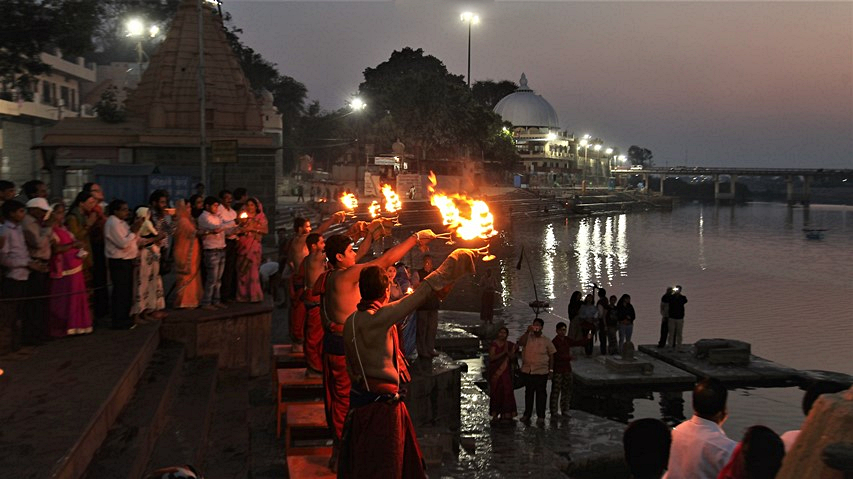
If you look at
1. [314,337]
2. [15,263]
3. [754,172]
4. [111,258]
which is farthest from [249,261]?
[754,172]

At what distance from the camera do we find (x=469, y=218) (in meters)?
5.29

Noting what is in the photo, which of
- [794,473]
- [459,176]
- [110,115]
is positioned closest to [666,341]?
[794,473]

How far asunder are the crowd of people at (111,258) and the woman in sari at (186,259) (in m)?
0.01

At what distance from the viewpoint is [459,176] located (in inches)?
2464

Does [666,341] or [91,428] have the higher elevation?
[91,428]

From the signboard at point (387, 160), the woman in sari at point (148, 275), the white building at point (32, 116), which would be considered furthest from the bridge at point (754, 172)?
the woman in sari at point (148, 275)

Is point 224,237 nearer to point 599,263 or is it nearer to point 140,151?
point 140,151

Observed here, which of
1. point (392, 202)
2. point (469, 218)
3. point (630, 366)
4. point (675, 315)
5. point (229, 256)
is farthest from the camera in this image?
point (675, 315)

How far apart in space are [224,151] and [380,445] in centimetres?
1660

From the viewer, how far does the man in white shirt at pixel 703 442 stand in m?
3.57

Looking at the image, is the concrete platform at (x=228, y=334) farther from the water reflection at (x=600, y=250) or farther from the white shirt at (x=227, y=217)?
the water reflection at (x=600, y=250)

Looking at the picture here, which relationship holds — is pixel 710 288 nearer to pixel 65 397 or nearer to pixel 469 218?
pixel 469 218

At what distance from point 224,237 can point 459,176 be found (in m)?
52.9

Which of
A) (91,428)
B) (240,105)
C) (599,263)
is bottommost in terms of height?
(599,263)
